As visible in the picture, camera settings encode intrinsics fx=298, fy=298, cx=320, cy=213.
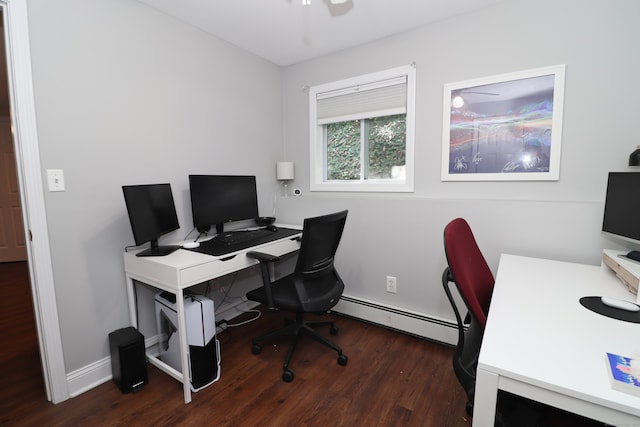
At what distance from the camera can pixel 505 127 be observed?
2018 mm

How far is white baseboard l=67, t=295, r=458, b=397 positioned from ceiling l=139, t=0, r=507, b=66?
222 cm

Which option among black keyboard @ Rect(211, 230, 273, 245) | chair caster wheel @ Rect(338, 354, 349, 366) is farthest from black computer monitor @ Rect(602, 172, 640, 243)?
black keyboard @ Rect(211, 230, 273, 245)

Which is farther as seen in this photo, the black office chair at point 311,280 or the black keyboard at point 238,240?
the black keyboard at point 238,240

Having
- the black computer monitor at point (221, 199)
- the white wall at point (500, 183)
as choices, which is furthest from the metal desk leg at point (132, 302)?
the white wall at point (500, 183)

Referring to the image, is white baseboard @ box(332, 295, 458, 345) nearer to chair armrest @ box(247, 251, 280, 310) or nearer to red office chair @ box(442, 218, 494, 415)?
red office chair @ box(442, 218, 494, 415)

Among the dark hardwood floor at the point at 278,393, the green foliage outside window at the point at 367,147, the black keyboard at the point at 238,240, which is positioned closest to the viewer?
the dark hardwood floor at the point at 278,393

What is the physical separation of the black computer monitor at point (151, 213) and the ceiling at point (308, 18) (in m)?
1.26

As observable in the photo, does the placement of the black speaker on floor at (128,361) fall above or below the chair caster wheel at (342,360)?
above

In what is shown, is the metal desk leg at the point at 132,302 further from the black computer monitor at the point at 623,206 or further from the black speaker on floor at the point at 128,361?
the black computer monitor at the point at 623,206

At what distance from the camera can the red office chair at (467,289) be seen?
1.05 m

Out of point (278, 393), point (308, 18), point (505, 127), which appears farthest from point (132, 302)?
point (505, 127)

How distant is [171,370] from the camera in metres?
1.80

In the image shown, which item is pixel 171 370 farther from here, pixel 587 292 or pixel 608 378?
pixel 587 292

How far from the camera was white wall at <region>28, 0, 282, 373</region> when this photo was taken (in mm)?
1631
